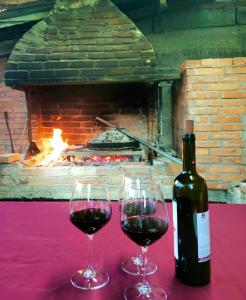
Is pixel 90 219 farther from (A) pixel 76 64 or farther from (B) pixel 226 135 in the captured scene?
(A) pixel 76 64

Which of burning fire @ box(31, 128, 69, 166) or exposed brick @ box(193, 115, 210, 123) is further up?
exposed brick @ box(193, 115, 210, 123)

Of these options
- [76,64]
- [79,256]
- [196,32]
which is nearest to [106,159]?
[76,64]

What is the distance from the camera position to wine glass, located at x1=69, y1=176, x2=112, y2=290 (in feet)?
2.52

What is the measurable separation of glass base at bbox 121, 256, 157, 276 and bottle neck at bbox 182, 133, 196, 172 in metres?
0.24

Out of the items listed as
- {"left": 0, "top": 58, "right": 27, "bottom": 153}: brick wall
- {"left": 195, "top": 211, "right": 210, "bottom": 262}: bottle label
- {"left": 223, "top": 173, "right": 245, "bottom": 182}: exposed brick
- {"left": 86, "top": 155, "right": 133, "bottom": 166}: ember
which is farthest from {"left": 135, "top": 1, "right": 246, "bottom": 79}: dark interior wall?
{"left": 195, "top": 211, "right": 210, "bottom": 262}: bottle label

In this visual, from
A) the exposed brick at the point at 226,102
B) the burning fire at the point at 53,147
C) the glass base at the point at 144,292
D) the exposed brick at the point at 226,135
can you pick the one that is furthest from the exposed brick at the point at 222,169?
the glass base at the point at 144,292

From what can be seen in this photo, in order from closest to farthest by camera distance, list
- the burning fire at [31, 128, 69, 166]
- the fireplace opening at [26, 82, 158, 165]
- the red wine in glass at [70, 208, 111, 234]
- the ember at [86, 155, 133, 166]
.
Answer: the red wine in glass at [70, 208, 111, 234] < the ember at [86, 155, 133, 166] < the burning fire at [31, 128, 69, 166] < the fireplace opening at [26, 82, 158, 165]

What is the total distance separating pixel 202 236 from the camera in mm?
693

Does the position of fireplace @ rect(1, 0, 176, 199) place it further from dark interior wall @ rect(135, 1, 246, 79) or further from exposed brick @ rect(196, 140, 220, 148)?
dark interior wall @ rect(135, 1, 246, 79)

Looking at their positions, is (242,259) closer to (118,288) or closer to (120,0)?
(118,288)

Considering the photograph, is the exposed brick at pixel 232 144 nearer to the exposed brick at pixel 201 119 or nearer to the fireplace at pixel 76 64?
the exposed brick at pixel 201 119

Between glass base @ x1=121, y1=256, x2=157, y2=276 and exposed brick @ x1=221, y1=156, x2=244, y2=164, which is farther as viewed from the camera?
exposed brick @ x1=221, y1=156, x2=244, y2=164

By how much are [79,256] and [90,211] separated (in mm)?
136

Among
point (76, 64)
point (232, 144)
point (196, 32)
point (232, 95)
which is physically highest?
point (196, 32)
